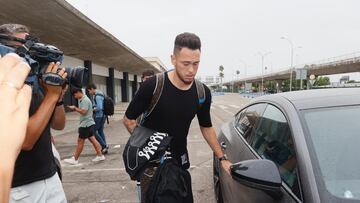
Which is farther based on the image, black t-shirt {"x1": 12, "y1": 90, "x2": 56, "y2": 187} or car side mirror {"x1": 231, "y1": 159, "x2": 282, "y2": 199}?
black t-shirt {"x1": 12, "y1": 90, "x2": 56, "y2": 187}

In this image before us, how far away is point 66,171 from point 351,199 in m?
5.53

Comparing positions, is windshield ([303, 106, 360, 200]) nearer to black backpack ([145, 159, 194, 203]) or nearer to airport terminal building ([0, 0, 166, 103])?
black backpack ([145, 159, 194, 203])

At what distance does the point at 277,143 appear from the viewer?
2.40 meters

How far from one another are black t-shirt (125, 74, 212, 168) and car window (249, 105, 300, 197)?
1.89 feet

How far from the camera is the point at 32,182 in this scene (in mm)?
2111

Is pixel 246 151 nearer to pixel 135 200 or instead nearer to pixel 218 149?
pixel 218 149

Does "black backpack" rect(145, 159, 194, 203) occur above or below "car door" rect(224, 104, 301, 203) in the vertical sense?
below

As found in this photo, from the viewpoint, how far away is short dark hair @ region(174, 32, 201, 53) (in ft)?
8.02

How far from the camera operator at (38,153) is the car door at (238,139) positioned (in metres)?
1.27

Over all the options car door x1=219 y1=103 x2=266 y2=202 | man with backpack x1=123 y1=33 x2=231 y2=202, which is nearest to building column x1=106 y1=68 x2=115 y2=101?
car door x1=219 y1=103 x2=266 y2=202

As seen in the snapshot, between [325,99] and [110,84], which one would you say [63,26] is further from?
[110,84]

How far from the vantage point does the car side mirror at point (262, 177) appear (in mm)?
1889

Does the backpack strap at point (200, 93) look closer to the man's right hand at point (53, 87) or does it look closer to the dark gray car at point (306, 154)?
the dark gray car at point (306, 154)

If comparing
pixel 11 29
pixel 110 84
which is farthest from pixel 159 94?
pixel 110 84
